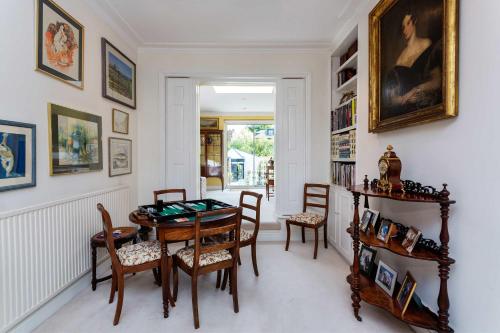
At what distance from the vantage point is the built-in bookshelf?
288 cm

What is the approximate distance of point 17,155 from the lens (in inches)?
63.6

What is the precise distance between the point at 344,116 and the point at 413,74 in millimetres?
1407

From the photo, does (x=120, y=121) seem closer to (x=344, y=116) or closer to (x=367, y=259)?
(x=344, y=116)

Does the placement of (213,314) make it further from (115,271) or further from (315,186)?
(315,186)

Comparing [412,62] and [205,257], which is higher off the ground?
[412,62]

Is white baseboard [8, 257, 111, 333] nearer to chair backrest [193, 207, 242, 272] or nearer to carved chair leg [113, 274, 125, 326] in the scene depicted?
carved chair leg [113, 274, 125, 326]

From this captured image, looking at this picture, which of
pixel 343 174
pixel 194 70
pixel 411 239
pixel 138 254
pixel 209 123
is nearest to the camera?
pixel 411 239

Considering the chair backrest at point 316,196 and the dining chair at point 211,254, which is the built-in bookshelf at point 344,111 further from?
the dining chair at point 211,254

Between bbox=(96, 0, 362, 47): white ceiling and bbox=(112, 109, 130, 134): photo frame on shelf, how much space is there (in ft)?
3.42

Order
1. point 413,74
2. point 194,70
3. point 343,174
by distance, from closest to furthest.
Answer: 1. point 413,74
2. point 343,174
3. point 194,70

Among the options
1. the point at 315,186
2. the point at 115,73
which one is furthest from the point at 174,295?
the point at 115,73

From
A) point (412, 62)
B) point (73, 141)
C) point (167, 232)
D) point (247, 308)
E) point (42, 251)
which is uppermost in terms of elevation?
point (412, 62)

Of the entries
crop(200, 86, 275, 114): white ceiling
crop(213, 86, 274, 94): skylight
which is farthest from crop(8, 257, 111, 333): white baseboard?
crop(213, 86, 274, 94): skylight

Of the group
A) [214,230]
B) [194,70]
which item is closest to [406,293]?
[214,230]
